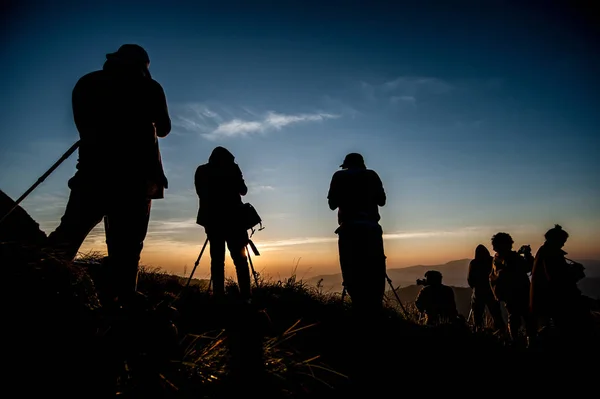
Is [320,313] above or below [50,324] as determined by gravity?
below

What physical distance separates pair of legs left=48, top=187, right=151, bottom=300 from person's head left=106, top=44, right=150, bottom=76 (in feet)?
4.01

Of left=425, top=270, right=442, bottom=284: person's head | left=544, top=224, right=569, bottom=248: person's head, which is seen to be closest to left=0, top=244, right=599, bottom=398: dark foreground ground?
left=544, top=224, right=569, bottom=248: person's head

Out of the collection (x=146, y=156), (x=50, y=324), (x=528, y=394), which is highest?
(x=146, y=156)

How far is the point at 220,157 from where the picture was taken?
6238 millimetres

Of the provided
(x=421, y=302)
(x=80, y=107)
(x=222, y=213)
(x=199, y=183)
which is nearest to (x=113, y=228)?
(x=80, y=107)

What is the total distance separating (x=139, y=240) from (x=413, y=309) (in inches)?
319

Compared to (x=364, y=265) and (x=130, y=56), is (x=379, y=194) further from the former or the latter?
(x=130, y=56)

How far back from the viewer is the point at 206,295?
6.21 meters

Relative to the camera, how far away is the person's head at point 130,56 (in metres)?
2.94

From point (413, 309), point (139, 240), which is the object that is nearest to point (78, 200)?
point (139, 240)

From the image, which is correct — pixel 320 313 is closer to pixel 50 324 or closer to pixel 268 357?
pixel 268 357

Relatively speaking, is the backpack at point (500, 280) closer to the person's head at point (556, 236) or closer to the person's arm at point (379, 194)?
the person's head at point (556, 236)

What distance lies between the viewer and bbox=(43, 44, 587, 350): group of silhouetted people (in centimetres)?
261

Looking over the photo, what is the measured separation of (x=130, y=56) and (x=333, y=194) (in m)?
3.34
